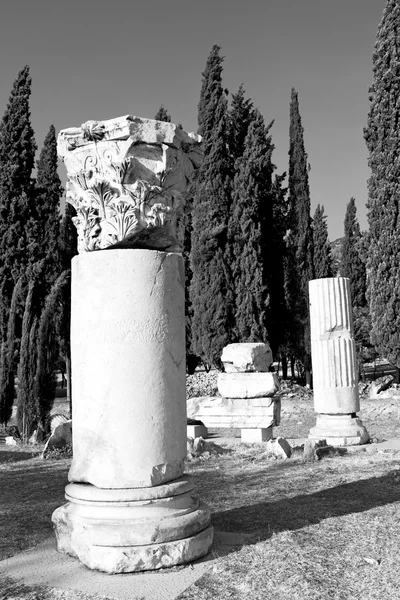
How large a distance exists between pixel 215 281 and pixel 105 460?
1739 centimetres

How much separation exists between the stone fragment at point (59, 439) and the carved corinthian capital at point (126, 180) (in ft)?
19.8

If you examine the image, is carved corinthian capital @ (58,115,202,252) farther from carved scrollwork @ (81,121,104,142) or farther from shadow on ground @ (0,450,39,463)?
shadow on ground @ (0,450,39,463)

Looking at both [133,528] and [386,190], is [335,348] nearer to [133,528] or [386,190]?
[133,528]

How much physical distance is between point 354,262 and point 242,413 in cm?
2166

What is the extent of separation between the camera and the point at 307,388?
68.2 feet

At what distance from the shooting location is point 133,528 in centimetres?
354

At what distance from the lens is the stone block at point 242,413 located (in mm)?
10266

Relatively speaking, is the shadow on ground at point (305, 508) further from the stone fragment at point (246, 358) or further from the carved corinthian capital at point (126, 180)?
the stone fragment at point (246, 358)

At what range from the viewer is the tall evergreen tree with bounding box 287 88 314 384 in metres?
21.7

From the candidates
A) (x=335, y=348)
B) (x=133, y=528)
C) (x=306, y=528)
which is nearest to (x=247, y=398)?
(x=335, y=348)

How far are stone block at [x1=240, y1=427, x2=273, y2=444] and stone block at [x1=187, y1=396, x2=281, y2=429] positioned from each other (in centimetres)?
7

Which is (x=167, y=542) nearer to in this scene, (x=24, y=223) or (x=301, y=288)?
(x=24, y=223)

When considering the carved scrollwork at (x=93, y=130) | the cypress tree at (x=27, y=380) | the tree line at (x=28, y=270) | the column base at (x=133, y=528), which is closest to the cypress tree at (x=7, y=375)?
the tree line at (x=28, y=270)

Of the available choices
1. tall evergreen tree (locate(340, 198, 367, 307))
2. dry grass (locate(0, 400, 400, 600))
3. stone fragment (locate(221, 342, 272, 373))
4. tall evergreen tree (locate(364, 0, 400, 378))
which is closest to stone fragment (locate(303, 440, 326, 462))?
dry grass (locate(0, 400, 400, 600))
